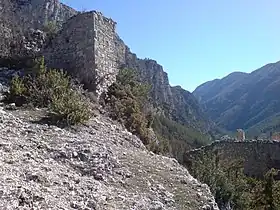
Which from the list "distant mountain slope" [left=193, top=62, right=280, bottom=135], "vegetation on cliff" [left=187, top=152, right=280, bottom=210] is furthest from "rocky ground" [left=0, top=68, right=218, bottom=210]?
"distant mountain slope" [left=193, top=62, right=280, bottom=135]

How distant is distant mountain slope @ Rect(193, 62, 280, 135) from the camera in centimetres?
13625

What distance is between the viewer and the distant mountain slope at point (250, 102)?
5364 inches

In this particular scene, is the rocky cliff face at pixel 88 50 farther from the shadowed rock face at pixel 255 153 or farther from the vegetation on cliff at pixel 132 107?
the shadowed rock face at pixel 255 153

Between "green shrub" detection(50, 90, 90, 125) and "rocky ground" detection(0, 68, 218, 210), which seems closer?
"rocky ground" detection(0, 68, 218, 210)

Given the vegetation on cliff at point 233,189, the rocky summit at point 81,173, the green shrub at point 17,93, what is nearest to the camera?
the rocky summit at point 81,173

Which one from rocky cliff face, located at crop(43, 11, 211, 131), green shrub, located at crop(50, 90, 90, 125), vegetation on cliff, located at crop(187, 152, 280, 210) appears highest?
rocky cliff face, located at crop(43, 11, 211, 131)

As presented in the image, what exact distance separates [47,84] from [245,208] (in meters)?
7.81

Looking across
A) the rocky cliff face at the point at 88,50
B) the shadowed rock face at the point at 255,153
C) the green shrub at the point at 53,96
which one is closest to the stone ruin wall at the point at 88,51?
the rocky cliff face at the point at 88,50

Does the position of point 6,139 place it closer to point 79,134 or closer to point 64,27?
point 79,134

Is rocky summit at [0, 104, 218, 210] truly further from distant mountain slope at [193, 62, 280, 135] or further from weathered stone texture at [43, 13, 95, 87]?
distant mountain slope at [193, 62, 280, 135]

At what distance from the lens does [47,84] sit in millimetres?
11641

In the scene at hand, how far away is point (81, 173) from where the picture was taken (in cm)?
727

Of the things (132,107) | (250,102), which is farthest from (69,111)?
(250,102)

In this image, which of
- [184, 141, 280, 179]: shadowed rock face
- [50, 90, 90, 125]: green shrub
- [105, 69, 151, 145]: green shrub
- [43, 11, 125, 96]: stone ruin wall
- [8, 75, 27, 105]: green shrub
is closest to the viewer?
[50, 90, 90, 125]: green shrub
